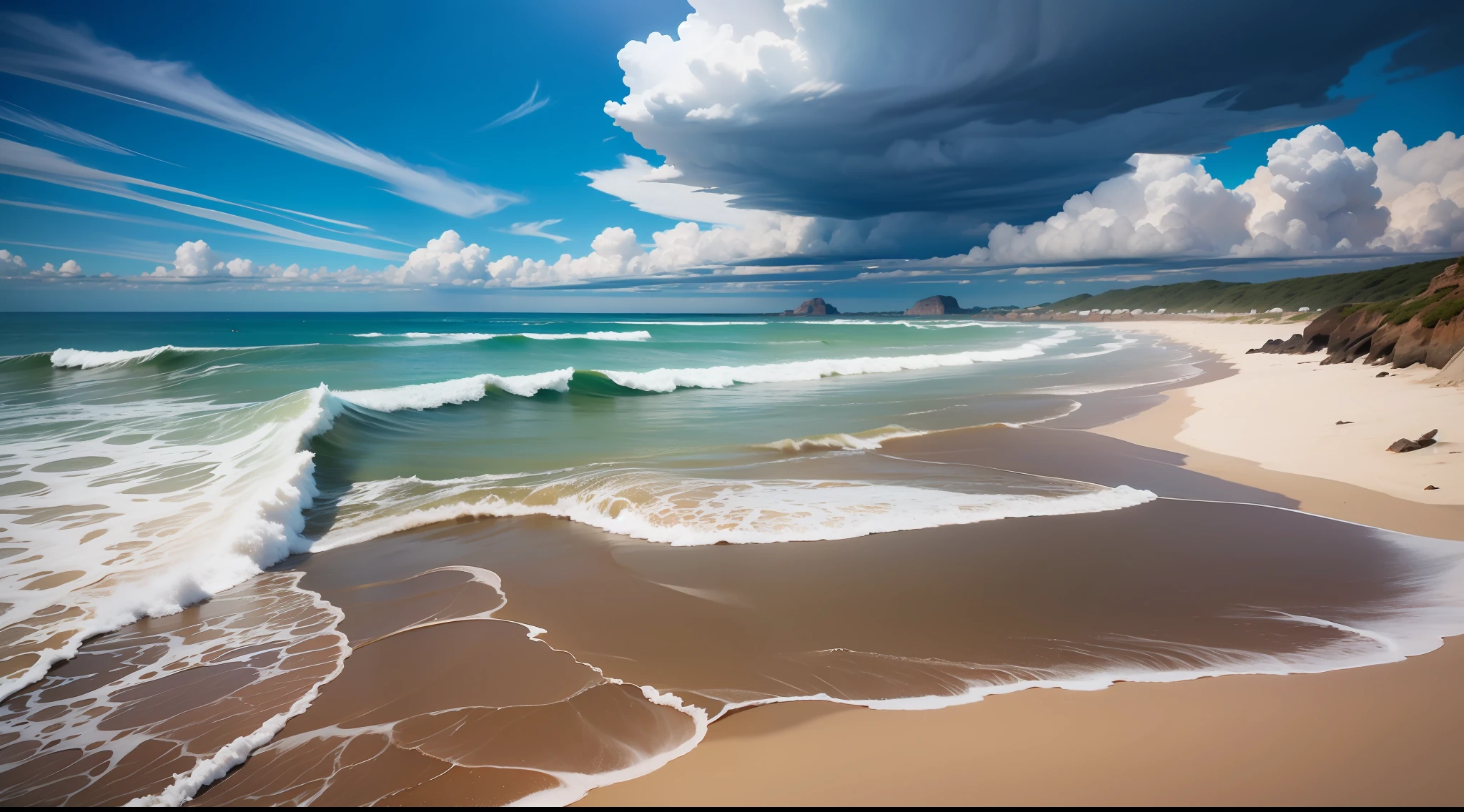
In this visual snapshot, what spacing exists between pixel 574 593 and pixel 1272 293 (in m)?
151

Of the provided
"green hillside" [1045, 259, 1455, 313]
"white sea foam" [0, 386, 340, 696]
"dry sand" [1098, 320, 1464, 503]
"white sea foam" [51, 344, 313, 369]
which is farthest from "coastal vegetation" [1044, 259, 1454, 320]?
"white sea foam" [51, 344, 313, 369]

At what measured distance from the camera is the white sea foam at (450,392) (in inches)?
555

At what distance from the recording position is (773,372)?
2369 centimetres

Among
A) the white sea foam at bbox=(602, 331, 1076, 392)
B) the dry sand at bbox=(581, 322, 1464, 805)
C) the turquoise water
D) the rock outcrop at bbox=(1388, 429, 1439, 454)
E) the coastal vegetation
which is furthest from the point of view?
the coastal vegetation

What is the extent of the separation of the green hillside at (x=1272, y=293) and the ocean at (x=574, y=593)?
164ft

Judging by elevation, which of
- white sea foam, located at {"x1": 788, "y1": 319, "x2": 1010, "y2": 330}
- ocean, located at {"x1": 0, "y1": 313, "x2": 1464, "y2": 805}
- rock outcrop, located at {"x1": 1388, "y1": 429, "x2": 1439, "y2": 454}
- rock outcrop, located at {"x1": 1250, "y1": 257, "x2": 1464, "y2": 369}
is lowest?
ocean, located at {"x1": 0, "y1": 313, "x2": 1464, "y2": 805}

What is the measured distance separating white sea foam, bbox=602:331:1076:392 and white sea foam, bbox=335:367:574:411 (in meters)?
2.25

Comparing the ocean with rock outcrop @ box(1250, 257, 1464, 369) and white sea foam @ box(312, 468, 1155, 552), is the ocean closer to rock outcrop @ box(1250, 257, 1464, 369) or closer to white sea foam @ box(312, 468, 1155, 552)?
white sea foam @ box(312, 468, 1155, 552)

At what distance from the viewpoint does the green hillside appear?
78.9 m

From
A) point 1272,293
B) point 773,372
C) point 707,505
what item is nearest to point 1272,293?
point 1272,293

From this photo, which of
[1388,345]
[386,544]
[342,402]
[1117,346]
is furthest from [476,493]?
[1117,346]

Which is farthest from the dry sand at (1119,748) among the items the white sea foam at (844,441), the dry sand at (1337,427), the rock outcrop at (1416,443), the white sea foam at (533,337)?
the white sea foam at (533,337)

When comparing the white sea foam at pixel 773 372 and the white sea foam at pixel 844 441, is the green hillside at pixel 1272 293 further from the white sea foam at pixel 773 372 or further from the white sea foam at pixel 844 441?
the white sea foam at pixel 844 441

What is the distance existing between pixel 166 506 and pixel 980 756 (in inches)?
366
